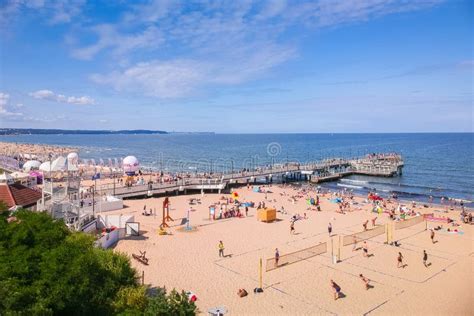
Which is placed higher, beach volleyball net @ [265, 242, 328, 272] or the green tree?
the green tree

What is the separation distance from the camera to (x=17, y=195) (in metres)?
20.8

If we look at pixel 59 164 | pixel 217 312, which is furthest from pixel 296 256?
pixel 59 164

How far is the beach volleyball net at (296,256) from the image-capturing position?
1694 cm

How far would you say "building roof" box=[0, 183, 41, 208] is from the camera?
19.8m

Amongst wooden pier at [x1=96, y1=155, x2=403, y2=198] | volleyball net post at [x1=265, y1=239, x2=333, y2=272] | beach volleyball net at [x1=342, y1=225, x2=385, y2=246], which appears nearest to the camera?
volleyball net post at [x1=265, y1=239, x2=333, y2=272]

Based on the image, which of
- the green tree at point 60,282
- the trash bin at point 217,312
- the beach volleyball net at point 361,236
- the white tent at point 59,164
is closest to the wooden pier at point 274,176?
the white tent at point 59,164

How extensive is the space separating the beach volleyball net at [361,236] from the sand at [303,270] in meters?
0.61

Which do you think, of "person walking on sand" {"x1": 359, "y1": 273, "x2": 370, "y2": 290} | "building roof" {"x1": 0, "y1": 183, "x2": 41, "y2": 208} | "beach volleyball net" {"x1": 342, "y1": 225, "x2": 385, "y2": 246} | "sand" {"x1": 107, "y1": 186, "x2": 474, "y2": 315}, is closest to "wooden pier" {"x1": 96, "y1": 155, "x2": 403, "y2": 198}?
"sand" {"x1": 107, "y1": 186, "x2": 474, "y2": 315}

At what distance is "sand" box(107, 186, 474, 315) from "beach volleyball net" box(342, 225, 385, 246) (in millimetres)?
610

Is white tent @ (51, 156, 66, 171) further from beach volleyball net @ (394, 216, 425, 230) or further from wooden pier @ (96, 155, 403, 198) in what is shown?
beach volleyball net @ (394, 216, 425, 230)

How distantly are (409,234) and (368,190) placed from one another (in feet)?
86.8

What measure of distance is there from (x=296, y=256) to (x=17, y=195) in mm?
15589

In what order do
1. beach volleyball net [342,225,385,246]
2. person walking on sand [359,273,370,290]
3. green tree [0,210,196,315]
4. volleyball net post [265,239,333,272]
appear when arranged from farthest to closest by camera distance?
1. beach volleyball net [342,225,385,246]
2. volleyball net post [265,239,333,272]
3. person walking on sand [359,273,370,290]
4. green tree [0,210,196,315]

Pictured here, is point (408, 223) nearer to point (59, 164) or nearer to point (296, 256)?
point (296, 256)
